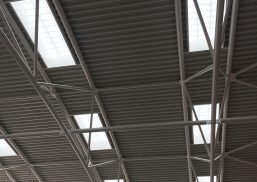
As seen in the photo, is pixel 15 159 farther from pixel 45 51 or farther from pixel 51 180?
pixel 45 51

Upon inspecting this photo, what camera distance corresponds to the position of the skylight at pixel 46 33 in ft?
57.5

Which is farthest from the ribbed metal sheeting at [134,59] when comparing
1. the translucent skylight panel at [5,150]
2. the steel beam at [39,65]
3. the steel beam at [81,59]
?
the translucent skylight panel at [5,150]

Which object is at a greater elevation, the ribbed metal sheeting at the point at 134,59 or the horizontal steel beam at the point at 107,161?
the ribbed metal sheeting at the point at 134,59

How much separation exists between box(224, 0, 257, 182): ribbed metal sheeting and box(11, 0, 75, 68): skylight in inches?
356

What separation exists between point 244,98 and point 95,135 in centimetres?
1081

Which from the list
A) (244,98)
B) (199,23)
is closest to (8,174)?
(244,98)

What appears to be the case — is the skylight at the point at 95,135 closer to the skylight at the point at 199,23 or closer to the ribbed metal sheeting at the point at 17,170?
the ribbed metal sheeting at the point at 17,170

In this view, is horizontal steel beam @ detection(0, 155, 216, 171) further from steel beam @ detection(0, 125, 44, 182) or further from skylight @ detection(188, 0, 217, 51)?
skylight @ detection(188, 0, 217, 51)

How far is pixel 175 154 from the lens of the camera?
27641 mm

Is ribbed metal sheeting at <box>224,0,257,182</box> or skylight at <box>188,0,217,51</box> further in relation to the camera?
ribbed metal sheeting at <box>224,0,257,182</box>

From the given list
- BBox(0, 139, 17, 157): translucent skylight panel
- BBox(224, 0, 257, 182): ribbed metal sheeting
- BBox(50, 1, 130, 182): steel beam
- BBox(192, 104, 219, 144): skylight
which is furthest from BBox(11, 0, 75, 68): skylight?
BBox(0, 139, 17, 157): translucent skylight panel

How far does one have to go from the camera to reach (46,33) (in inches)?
737

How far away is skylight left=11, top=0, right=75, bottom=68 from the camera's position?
17531mm

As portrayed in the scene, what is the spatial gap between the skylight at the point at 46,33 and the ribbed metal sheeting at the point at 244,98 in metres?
9.05
